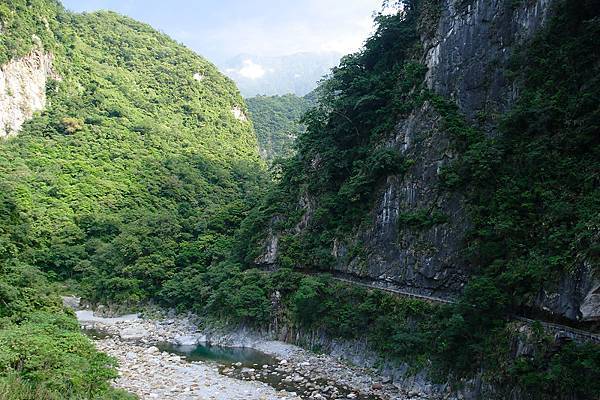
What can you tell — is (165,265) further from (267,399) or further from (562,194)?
(562,194)

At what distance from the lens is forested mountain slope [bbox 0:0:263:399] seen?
53.5ft

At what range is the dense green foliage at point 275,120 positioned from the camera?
295 ft

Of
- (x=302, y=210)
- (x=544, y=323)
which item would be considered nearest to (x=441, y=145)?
(x=544, y=323)

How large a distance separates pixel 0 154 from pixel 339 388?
42.5 meters

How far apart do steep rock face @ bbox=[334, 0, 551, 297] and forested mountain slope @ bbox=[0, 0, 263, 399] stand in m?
14.6

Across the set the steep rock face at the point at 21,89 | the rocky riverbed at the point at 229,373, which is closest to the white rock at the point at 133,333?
the rocky riverbed at the point at 229,373

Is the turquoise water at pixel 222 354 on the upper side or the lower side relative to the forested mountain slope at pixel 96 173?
lower

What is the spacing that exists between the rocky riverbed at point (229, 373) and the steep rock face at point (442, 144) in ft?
18.0

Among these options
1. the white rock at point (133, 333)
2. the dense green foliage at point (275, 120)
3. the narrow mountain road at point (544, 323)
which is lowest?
the white rock at point (133, 333)

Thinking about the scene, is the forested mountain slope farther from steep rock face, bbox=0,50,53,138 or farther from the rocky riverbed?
the rocky riverbed

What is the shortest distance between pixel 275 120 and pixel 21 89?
184ft

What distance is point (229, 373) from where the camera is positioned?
22328mm

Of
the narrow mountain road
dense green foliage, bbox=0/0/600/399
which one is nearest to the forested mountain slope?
dense green foliage, bbox=0/0/600/399

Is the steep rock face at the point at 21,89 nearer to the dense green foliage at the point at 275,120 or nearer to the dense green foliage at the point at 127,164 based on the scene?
the dense green foliage at the point at 127,164
